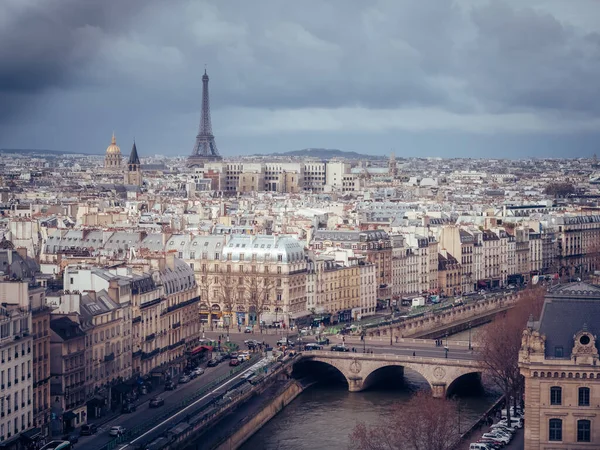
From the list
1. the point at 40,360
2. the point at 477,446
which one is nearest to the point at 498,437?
the point at 477,446

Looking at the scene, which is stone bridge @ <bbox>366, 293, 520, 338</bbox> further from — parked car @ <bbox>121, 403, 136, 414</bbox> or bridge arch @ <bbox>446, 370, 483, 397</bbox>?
parked car @ <bbox>121, 403, 136, 414</bbox>

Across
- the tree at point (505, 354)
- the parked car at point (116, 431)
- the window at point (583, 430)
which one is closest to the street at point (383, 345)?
the tree at point (505, 354)

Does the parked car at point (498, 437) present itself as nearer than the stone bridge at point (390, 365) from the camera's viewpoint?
Yes

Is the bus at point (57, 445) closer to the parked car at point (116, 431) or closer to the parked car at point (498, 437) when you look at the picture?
the parked car at point (116, 431)

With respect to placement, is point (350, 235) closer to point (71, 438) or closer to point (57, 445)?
point (71, 438)

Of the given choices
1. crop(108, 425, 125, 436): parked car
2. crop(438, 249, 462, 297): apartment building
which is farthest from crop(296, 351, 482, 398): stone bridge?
crop(438, 249, 462, 297): apartment building

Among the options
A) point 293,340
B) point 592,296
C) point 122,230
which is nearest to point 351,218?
point 122,230
